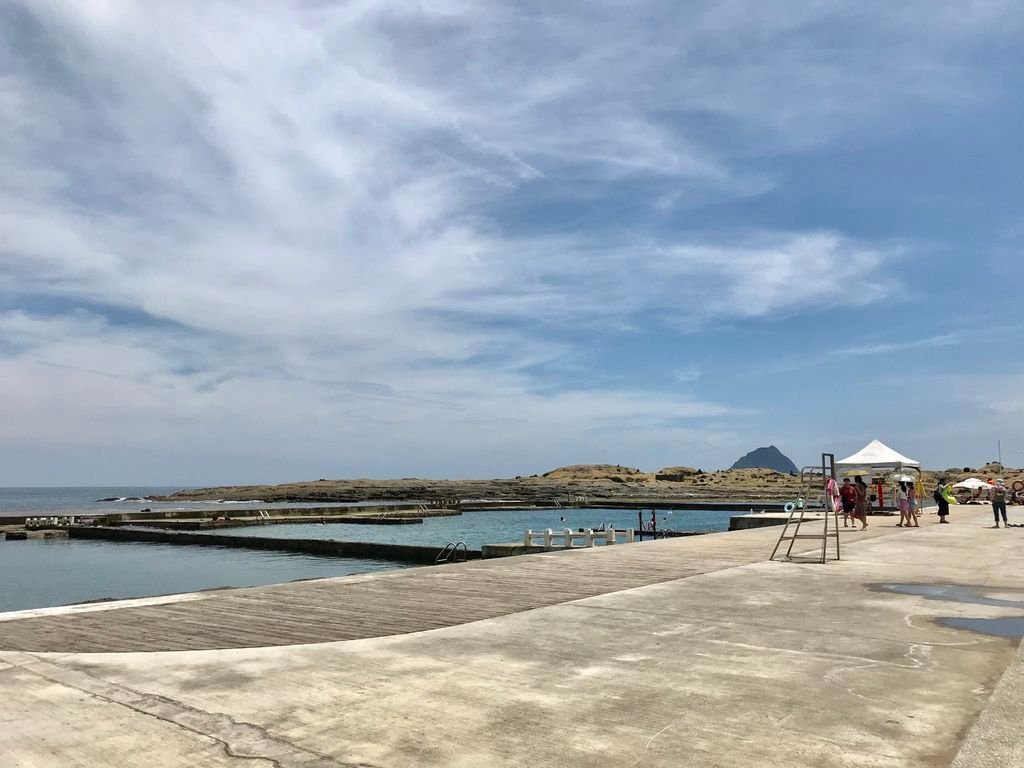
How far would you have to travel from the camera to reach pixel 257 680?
20.5 ft

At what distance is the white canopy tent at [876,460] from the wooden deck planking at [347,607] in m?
10.9

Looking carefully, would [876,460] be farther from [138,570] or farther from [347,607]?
[138,570]

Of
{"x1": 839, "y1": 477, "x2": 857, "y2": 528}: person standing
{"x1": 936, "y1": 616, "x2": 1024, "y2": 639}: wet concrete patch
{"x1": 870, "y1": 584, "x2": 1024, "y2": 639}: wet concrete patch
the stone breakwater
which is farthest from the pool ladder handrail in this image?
{"x1": 936, "y1": 616, "x2": 1024, "y2": 639}: wet concrete patch

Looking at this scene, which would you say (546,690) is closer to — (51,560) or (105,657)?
(105,657)

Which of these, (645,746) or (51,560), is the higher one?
(645,746)

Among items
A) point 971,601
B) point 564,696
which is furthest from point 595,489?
point 564,696

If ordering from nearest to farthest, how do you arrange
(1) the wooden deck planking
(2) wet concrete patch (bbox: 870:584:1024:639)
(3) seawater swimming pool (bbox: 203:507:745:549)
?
1. (1) the wooden deck planking
2. (2) wet concrete patch (bbox: 870:584:1024:639)
3. (3) seawater swimming pool (bbox: 203:507:745:549)

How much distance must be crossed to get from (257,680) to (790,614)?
20.0 feet

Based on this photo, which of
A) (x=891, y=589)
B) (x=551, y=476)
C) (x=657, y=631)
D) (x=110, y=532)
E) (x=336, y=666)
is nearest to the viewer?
(x=336, y=666)

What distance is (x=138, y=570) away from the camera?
112 feet

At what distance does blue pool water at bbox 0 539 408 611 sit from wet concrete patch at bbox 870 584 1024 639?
65.3ft

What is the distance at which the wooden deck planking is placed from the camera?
7.90 metres

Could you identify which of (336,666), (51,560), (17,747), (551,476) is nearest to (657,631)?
(336,666)

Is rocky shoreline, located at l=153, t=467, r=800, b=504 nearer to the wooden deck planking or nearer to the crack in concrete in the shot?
the wooden deck planking
